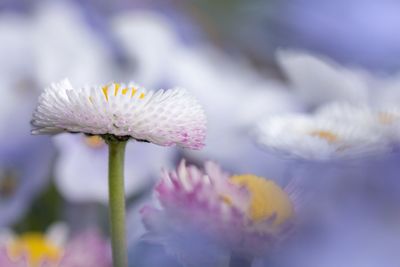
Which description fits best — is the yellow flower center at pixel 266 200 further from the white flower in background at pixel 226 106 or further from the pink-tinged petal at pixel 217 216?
the white flower in background at pixel 226 106

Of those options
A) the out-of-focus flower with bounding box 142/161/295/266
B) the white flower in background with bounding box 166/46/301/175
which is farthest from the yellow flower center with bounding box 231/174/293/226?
the white flower in background with bounding box 166/46/301/175

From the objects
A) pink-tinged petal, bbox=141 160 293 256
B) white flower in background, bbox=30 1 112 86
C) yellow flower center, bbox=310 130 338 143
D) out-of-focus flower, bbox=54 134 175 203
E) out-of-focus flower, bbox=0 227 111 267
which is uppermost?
white flower in background, bbox=30 1 112 86

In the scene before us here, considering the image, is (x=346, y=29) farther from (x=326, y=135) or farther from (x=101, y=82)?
(x=326, y=135)

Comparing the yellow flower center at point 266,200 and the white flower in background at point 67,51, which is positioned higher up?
the white flower in background at point 67,51

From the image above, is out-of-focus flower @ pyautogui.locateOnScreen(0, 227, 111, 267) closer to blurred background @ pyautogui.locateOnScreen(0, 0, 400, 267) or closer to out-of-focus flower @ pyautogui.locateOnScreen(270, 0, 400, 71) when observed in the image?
blurred background @ pyautogui.locateOnScreen(0, 0, 400, 267)

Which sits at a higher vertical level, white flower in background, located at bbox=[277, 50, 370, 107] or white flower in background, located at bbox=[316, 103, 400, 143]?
white flower in background, located at bbox=[277, 50, 370, 107]

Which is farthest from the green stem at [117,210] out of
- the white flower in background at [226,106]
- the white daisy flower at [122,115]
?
the white flower in background at [226,106]

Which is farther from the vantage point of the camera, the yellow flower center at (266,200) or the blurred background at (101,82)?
the blurred background at (101,82)
